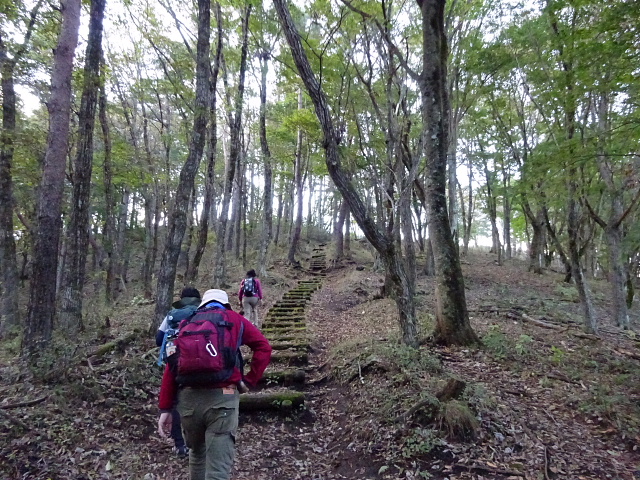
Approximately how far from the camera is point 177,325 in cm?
425

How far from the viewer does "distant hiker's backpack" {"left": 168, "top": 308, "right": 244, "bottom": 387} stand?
2.65m

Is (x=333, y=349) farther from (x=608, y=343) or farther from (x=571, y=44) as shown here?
(x=571, y=44)

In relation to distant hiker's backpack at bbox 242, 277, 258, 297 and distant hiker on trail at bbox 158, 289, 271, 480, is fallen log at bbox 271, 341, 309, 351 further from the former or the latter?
distant hiker on trail at bbox 158, 289, 271, 480

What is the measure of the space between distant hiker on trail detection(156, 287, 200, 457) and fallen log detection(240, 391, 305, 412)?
4.17 feet

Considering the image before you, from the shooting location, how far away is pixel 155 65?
1522 cm

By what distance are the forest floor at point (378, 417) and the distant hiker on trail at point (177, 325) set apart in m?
0.17

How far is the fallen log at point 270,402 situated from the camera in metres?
5.62

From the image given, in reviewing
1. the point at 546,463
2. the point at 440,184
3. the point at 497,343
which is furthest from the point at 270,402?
the point at 440,184

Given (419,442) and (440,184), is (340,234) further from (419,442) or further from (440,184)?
(419,442)

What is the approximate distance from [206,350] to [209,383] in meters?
0.26

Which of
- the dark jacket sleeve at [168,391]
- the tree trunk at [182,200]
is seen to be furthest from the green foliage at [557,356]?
the tree trunk at [182,200]

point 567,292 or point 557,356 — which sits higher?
point 567,292

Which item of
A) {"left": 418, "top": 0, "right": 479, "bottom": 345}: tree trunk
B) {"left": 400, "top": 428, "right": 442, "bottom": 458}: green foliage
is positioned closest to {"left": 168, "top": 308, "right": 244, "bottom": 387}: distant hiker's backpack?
{"left": 400, "top": 428, "right": 442, "bottom": 458}: green foliage

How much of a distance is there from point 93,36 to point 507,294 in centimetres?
1571
